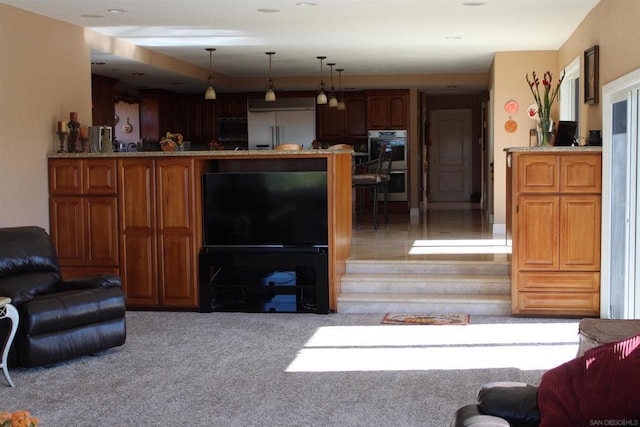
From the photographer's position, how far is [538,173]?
6703mm

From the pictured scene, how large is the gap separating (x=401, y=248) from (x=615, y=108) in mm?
3000

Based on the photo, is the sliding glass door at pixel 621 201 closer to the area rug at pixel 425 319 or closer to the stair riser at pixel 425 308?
the stair riser at pixel 425 308

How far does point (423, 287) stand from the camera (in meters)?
7.46

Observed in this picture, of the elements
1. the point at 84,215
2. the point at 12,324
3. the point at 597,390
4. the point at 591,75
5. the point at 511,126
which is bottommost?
the point at 12,324

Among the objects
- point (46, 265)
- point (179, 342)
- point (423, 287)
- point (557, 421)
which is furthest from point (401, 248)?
point (557, 421)

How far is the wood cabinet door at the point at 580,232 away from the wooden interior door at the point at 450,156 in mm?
10925

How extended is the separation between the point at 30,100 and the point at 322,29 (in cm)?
311

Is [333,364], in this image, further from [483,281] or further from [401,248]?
[401,248]

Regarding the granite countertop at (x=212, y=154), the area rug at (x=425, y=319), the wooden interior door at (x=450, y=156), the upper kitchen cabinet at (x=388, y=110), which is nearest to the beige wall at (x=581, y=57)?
the area rug at (x=425, y=319)

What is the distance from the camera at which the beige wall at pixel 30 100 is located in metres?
6.96

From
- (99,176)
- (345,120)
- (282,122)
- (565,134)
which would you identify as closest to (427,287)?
(565,134)

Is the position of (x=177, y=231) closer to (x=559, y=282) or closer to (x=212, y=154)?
(x=212, y=154)

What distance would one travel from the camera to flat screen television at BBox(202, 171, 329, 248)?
285 inches

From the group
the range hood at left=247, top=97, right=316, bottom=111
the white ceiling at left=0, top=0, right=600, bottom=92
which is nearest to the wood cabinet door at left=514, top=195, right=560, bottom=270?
the white ceiling at left=0, top=0, right=600, bottom=92
